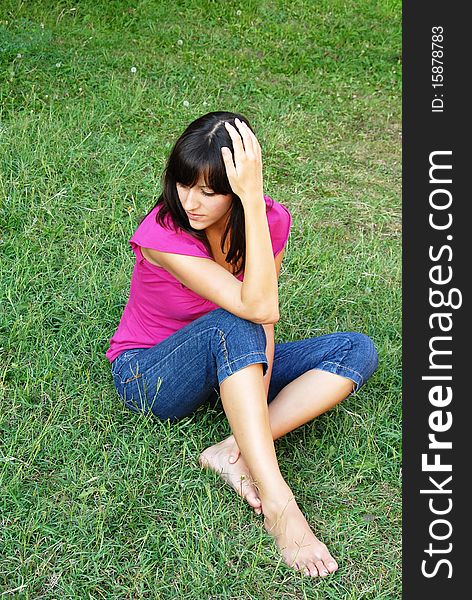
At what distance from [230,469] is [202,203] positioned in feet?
2.70

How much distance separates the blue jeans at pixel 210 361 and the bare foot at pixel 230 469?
176 mm

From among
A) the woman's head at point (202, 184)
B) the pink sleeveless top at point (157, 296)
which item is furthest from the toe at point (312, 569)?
the woman's head at point (202, 184)

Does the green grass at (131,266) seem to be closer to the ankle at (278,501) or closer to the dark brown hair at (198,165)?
the ankle at (278,501)

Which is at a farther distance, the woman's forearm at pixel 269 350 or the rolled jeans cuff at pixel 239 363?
the woman's forearm at pixel 269 350

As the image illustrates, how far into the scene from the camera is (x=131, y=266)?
12.6 ft

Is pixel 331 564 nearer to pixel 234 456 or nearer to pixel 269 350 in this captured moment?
pixel 234 456

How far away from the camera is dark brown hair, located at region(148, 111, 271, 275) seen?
104 inches

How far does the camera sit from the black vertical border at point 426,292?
2.68 m

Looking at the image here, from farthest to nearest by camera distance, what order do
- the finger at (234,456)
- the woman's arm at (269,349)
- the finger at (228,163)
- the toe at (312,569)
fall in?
the woman's arm at (269,349) < the finger at (234,456) < the finger at (228,163) < the toe at (312,569)

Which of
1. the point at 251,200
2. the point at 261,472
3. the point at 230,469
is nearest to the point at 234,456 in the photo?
the point at 230,469

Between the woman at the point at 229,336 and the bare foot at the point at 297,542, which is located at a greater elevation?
the woman at the point at 229,336

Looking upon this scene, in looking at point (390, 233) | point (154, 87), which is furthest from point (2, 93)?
point (390, 233)

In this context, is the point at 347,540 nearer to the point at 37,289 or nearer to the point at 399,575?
the point at 399,575

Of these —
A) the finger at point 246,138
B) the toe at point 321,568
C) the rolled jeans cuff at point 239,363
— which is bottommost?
the toe at point 321,568
